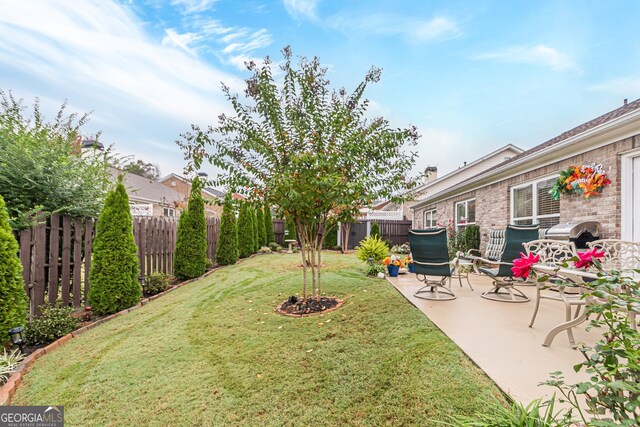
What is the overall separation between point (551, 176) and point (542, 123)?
7.21 metres

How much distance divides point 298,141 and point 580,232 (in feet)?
16.0

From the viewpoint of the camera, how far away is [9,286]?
3.25 metres

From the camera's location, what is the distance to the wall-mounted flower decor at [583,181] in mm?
4590

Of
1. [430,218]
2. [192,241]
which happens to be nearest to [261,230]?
[192,241]

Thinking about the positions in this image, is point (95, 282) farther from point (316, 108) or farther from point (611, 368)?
point (611, 368)

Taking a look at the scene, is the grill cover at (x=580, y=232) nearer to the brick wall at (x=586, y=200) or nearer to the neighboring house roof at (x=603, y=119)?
the brick wall at (x=586, y=200)

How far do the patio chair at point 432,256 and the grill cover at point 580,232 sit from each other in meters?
2.08

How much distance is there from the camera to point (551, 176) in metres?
5.91

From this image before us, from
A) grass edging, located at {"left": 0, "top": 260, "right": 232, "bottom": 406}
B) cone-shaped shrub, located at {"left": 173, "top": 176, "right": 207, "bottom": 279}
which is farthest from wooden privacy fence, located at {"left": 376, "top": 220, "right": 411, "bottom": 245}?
grass edging, located at {"left": 0, "top": 260, "right": 232, "bottom": 406}

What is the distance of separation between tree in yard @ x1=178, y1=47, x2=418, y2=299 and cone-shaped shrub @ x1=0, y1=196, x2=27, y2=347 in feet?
7.06

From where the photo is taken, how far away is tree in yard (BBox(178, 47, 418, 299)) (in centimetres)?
416

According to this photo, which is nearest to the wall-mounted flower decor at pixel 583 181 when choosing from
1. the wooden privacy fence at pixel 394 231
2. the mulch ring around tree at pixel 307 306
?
the mulch ring around tree at pixel 307 306

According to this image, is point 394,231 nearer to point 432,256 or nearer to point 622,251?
point 432,256

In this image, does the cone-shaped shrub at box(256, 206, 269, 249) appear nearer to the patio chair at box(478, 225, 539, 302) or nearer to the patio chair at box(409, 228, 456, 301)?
the patio chair at box(409, 228, 456, 301)
